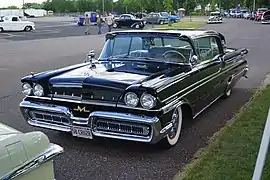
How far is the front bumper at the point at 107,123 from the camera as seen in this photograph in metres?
4.52

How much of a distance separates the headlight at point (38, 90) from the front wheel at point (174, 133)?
1.74 meters

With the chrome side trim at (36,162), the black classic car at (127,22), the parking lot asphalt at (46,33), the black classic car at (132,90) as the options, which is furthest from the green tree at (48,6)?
the chrome side trim at (36,162)

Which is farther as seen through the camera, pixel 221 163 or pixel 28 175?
pixel 221 163

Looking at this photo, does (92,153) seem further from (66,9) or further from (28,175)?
(66,9)

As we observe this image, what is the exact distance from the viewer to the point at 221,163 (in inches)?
175

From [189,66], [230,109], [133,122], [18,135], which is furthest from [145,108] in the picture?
[230,109]

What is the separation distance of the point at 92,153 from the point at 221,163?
164 cm

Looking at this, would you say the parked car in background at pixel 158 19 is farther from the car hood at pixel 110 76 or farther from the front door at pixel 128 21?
the car hood at pixel 110 76

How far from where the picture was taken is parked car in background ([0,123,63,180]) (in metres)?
2.31

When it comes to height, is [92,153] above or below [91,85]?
below

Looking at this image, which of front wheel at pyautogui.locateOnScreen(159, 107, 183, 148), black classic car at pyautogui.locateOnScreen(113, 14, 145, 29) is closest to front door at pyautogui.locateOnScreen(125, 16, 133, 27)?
black classic car at pyautogui.locateOnScreen(113, 14, 145, 29)

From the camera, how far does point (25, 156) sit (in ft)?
8.11

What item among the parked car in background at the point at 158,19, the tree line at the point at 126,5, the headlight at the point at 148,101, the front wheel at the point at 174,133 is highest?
the tree line at the point at 126,5

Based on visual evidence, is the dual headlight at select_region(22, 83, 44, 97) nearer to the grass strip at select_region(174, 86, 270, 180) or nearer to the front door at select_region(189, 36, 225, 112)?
the grass strip at select_region(174, 86, 270, 180)
